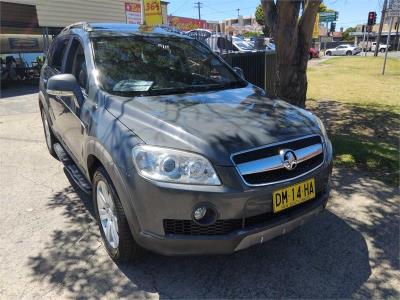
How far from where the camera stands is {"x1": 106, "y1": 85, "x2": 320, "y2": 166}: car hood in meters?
2.68

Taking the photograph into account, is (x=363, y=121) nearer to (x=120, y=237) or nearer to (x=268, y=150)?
(x=268, y=150)

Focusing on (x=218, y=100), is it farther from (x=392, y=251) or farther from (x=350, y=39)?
(x=350, y=39)

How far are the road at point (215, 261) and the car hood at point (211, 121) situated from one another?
103 centimetres

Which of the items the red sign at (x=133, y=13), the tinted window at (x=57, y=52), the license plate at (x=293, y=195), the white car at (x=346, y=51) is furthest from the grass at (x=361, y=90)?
the white car at (x=346, y=51)

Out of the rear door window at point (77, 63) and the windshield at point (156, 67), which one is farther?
the rear door window at point (77, 63)

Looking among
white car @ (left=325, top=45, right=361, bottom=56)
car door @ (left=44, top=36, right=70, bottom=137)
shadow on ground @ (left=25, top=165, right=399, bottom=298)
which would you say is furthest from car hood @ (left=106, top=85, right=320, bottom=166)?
white car @ (left=325, top=45, right=361, bottom=56)

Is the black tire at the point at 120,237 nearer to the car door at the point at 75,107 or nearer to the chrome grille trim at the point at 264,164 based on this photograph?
the car door at the point at 75,107

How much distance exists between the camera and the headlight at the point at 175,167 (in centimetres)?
257

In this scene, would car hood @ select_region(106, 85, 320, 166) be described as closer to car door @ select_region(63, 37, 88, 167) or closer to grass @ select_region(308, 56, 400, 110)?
car door @ select_region(63, 37, 88, 167)

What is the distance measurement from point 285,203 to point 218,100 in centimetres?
118

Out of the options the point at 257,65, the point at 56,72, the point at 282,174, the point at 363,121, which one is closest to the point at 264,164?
the point at 282,174

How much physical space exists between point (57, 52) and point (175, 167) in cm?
337

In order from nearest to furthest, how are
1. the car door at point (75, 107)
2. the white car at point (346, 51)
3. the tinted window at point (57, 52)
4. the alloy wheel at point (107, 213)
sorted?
1. the alloy wheel at point (107, 213)
2. the car door at point (75, 107)
3. the tinted window at point (57, 52)
4. the white car at point (346, 51)

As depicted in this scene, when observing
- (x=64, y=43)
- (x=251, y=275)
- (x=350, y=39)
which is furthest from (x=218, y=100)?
(x=350, y=39)
